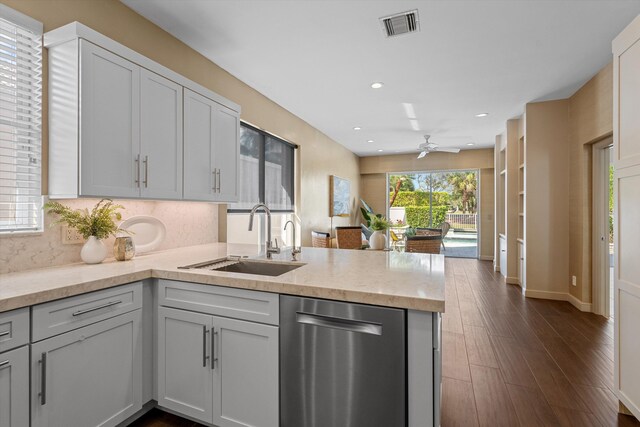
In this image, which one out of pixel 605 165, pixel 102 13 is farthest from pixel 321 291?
pixel 605 165

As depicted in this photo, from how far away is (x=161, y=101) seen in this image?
2.18 meters

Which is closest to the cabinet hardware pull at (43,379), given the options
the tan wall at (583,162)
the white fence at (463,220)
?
the tan wall at (583,162)

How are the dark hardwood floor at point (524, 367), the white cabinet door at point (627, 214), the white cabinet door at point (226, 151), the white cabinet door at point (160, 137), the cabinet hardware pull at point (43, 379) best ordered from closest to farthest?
1. the cabinet hardware pull at point (43, 379)
2. the white cabinet door at point (627, 214)
3. the dark hardwood floor at point (524, 367)
4. the white cabinet door at point (160, 137)
5. the white cabinet door at point (226, 151)

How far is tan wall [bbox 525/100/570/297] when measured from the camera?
4.32m

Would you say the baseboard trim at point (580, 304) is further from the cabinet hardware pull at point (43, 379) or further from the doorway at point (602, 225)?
the cabinet hardware pull at point (43, 379)

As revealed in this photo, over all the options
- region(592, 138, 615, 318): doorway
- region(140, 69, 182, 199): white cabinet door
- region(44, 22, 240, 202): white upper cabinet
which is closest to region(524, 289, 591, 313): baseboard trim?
region(592, 138, 615, 318): doorway

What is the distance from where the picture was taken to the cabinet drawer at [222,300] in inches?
60.5

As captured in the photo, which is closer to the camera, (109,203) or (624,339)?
(624,339)

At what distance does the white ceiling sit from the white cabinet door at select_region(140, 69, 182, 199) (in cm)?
72

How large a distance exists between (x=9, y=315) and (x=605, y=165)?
17.8 feet

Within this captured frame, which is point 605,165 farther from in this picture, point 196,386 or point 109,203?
point 109,203

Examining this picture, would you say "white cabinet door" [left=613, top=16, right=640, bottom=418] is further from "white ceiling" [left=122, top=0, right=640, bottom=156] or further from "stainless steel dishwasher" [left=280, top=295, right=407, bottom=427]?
"stainless steel dishwasher" [left=280, top=295, right=407, bottom=427]

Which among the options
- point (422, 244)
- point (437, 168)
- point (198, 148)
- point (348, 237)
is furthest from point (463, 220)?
point (198, 148)

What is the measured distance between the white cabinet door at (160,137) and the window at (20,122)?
54 cm
